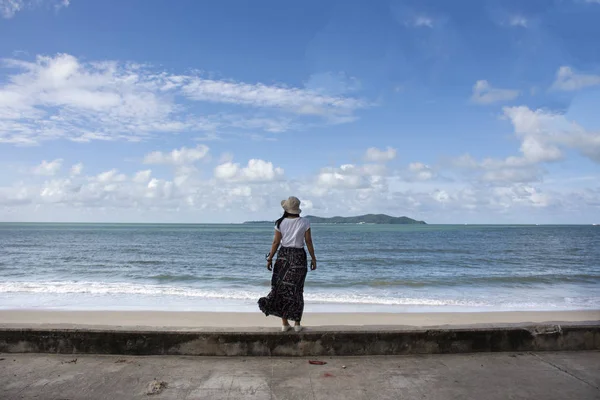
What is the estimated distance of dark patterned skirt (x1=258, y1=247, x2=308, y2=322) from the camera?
491 cm

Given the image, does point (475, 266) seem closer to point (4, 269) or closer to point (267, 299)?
point (267, 299)

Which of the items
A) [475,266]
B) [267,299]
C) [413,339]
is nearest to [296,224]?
[267,299]

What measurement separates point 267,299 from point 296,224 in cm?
88

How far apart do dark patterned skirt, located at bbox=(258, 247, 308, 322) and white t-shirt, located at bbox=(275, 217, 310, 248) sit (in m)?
0.07

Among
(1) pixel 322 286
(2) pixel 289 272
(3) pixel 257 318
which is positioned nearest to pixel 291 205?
(2) pixel 289 272

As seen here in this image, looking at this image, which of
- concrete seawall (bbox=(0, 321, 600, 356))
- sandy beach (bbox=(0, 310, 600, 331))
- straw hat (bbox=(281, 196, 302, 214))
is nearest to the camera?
concrete seawall (bbox=(0, 321, 600, 356))

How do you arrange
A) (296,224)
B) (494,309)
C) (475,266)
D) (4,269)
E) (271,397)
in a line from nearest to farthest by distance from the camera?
(271,397) → (296,224) → (494,309) → (4,269) → (475,266)

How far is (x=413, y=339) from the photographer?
463 centimetres

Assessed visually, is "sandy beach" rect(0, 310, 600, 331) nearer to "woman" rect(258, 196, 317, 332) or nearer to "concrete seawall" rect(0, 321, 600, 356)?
"woman" rect(258, 196, 317, 332)

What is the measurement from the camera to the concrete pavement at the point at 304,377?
3.62 meters

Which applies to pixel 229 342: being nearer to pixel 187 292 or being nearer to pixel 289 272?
pixel 289 272

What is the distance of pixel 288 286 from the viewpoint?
4.93 m

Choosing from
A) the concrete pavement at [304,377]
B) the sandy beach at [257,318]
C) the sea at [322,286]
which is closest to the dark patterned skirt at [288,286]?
the concrete pavement at [304,377]

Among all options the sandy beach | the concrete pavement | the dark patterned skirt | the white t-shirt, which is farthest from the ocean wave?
the concrete pavement
